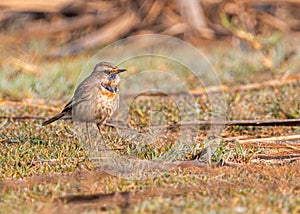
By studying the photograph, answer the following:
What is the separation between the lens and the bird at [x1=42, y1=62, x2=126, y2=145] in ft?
14.0

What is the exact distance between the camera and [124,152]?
14.3 feet

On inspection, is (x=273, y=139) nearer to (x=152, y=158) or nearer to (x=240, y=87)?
(x=152, y=158)

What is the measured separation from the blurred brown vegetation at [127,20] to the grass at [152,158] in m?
2.39

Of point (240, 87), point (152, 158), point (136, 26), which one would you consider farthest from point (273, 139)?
point (136, 26)

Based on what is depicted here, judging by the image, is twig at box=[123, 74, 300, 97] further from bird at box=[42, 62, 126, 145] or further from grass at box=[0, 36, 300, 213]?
bird at box=[42, 62, 126, 145]

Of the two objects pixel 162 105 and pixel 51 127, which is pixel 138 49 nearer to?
pixel 162 105

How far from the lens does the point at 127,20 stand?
927cm

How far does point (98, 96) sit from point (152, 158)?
58cm

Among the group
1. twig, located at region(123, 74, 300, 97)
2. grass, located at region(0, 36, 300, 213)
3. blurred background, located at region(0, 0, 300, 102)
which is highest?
blurred background, located at region(0, 0, 300, 102)

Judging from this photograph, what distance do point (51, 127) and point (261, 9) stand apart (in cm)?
560

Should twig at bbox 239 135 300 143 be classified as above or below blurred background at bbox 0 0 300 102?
below

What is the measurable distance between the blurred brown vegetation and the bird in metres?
4.52

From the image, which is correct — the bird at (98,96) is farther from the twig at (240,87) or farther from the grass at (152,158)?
the twig at (240,87)

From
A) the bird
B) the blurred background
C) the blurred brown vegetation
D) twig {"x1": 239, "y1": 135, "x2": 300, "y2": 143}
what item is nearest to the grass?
twig {"x1": 239, "y1": 135, "x2": 300, "y2": 143}
